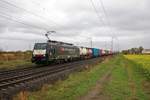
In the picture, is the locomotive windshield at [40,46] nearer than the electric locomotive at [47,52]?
No

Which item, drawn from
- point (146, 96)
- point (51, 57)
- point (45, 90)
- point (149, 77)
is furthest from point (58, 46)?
point (146, 96)

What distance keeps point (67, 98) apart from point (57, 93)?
4.56 feet

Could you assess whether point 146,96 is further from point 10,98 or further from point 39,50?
point 39,50

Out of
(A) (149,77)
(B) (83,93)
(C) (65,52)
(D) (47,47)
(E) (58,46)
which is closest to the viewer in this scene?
(B) (83,93)

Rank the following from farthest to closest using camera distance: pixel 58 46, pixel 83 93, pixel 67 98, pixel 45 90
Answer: pixel 58 46 → pixel 45 90 → pixel 83 93 → pixel 67 98

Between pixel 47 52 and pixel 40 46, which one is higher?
pixel 40 46

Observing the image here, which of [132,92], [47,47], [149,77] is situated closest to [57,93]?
[132,92]

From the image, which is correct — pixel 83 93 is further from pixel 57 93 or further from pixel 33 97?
pixel 33 97

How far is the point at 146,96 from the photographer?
12.2 meters

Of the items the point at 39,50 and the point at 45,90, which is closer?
the point at 45,90

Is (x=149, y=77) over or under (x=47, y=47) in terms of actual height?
under

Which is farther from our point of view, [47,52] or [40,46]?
[40,46]

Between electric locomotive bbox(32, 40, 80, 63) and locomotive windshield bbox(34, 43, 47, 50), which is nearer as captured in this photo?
electric locomotive bbox(32, 40, 80, 63)

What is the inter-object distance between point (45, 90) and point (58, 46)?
25647 millimetres
